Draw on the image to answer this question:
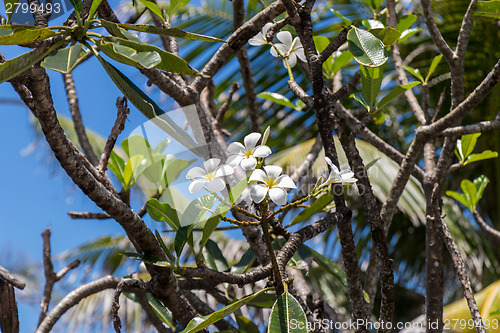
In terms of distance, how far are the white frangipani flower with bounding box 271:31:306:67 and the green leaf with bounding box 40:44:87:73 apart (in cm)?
34

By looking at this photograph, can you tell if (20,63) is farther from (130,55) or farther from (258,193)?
(258,193)

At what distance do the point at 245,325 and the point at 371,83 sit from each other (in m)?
0.44

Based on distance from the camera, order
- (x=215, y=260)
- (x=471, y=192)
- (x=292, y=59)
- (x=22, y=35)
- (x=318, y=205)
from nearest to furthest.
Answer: (x=22, y=35) < (x=318, y=205) < (x=292, y=59) < (x=215, y=260) < (x=471, y=192)

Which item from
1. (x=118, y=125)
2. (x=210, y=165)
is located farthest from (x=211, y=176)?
(x=118, y=125)

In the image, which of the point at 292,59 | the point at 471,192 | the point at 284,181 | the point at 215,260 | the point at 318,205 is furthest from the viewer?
the point at 471,192

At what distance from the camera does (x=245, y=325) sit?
0.78 metres

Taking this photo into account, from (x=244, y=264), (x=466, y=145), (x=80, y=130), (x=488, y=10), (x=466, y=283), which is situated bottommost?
(x=466, y=283)

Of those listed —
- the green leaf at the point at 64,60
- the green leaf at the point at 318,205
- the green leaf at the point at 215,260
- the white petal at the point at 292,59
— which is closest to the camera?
the green leaf at the point at 64,60

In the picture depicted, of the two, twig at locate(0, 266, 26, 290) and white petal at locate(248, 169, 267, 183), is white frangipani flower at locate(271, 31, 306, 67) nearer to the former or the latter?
white petal at locate(248, 169, 267, 183)

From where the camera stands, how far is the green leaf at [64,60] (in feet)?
1.24

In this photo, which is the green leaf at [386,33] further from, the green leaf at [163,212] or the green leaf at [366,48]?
the green leaf at [163,212]

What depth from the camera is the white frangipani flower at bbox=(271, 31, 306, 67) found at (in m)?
0.70

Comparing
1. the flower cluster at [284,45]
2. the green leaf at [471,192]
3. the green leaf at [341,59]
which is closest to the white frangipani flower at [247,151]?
the flower cluster at [284,45]

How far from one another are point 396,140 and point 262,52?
142 cm
